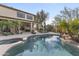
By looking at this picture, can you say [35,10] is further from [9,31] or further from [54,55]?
[54,55]

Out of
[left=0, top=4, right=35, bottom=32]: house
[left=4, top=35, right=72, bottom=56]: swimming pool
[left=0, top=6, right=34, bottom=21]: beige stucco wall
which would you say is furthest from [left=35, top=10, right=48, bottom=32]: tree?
[left=0, top=6, right=34, bottom=21]: beige stucco wall

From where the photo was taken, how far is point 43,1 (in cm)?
384

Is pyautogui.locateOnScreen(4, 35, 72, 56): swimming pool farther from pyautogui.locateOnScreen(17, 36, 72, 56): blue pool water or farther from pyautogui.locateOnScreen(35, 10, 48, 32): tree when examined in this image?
pyautogui.locateOnScreen(35, 10, 48, 32): tree

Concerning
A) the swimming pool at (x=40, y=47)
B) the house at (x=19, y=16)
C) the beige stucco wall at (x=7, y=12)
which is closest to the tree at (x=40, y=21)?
the house at (x=19, y=16)

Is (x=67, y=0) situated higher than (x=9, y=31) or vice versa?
(x=67, y=0)

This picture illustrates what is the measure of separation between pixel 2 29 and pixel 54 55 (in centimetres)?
133

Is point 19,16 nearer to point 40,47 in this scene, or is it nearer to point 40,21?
point 40,21

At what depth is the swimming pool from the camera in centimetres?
378

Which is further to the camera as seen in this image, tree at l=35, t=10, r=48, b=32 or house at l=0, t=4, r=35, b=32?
tree at l=35, t=10, r=48, b=32

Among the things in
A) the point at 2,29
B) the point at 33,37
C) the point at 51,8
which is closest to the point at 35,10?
the point at 51,8

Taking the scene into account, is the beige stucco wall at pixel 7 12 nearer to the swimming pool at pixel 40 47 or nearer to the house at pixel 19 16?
the house at pixel 19 16

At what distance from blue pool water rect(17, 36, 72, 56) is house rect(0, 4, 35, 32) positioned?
0.34 m

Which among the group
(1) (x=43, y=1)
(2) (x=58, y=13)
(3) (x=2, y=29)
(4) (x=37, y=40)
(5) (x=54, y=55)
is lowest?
(5) (x=54, y=55)

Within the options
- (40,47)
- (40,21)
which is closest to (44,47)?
(40,47)
